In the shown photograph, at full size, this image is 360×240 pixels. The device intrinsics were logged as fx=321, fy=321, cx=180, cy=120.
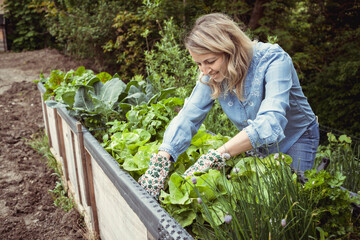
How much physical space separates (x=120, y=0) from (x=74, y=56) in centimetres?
298

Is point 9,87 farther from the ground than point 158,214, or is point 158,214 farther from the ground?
point 158,214

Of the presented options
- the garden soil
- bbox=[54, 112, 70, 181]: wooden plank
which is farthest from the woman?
bbox=[54, 112, 70, 181]: wooden plank

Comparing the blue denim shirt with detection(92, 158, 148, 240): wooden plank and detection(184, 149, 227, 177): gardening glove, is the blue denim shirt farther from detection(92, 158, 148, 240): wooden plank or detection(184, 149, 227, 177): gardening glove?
detection(92, 158, 148, 240): wooden plank

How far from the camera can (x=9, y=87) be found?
25.9 feet

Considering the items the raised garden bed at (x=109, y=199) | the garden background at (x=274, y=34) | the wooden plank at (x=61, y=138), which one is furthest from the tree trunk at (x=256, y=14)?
the raised garden bed at (x=109, y=199)

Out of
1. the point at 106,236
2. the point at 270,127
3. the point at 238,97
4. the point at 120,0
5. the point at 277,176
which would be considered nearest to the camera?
the point at 277,176

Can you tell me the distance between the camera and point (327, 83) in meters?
6.54

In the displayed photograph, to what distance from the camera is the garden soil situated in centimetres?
306

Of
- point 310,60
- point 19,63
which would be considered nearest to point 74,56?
point 19,63

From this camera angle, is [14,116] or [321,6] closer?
[14,116]

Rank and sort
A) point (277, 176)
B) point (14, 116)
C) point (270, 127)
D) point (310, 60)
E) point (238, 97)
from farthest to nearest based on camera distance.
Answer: point (310, 60) → point (14, 116) → point (238, 97) → point (270, 127) → point (277, 176)

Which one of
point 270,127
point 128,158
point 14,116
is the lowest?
point 14,116

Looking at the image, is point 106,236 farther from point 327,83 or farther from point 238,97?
point 327,83

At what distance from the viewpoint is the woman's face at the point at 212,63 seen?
5.53ft
